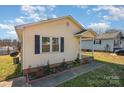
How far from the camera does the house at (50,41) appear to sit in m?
12.3

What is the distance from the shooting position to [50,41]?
1382cm

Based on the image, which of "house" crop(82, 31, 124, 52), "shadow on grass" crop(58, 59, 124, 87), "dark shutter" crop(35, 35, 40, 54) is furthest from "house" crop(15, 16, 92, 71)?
"house" crop(82, 31, 124, 52)

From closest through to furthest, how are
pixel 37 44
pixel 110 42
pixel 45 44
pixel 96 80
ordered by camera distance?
pixel 96 80, pixel 37 44, pixel 45 44, pixel 110 42

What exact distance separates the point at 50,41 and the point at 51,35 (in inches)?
19.0

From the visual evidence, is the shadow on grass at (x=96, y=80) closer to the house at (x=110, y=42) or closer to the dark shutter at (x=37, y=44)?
the dark shutter at (x=37, y=44)

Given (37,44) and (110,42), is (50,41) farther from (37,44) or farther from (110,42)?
(110,42)

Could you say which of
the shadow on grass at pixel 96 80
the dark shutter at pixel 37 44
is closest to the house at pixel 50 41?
the dark shutter at pixel 37 44

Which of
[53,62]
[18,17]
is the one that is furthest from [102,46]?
[53,62]

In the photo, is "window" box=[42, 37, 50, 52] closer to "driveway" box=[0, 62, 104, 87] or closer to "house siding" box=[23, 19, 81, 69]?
"house siding" box=[23, 19, 81, 69]

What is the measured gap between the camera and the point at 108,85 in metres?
9.48

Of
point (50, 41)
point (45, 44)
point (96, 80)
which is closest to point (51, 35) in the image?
point (50, 41)

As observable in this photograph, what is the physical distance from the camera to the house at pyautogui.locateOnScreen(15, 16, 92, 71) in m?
12.3

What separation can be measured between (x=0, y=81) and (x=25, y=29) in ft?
12.6
